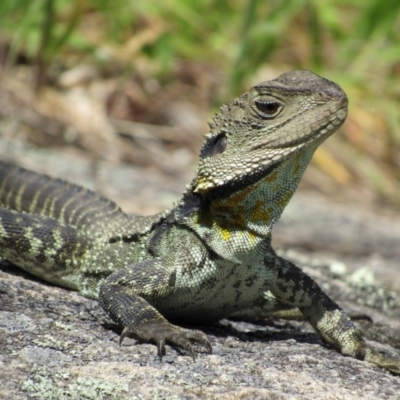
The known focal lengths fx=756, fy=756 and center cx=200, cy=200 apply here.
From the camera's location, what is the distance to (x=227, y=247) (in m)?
4.52

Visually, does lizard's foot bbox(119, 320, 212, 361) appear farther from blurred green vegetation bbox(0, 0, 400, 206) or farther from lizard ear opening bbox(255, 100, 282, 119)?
blurred green vegetation bbox(0, 0, 400, 206)

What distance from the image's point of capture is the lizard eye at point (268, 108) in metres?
4.54

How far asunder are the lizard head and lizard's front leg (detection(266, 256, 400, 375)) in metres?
0.68

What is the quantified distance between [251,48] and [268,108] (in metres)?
6.16

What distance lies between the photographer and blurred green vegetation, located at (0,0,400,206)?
10570mm

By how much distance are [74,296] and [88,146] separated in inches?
220

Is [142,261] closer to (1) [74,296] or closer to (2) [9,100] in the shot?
(1) [74,296]

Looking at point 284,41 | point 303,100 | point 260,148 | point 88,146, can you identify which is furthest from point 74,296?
point 284,41

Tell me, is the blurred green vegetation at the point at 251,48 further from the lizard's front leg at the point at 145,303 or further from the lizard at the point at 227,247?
the lizard's front leg at the point at 145,303

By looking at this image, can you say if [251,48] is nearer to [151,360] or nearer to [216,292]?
[216,292]

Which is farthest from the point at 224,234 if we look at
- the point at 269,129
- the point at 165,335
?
the point at 165,335

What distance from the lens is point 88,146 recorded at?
1032 centimetres

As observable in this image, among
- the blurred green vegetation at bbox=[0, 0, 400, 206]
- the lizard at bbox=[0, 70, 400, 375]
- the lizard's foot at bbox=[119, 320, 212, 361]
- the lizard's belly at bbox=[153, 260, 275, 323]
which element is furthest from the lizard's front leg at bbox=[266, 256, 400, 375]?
the blurred green vegetation at bbox=[0, 0, 400, 206]

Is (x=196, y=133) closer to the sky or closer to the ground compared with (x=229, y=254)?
closer to the sky
